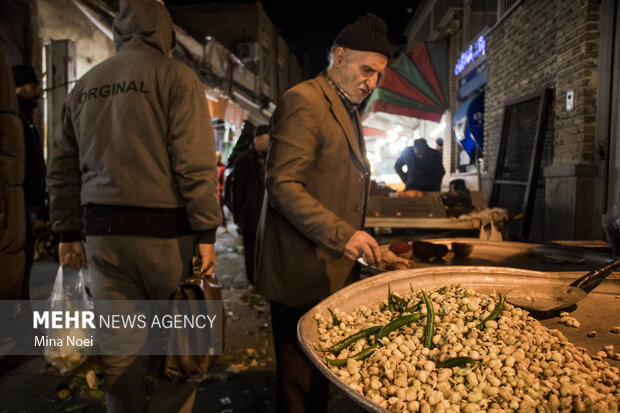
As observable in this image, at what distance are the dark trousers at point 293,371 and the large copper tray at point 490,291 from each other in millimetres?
671

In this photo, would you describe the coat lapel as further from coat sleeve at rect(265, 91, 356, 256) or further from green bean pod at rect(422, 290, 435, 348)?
green bean pod at rect(422, 290, 435, 348)

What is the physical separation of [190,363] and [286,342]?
0.56 meters

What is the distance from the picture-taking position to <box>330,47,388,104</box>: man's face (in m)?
2.28

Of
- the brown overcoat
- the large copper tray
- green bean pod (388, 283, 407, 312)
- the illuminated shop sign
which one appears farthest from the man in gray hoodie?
the illuminated shop sign

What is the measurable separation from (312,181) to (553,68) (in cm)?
678

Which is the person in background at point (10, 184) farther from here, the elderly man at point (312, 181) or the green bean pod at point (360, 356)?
the green bean pod at point (360, 356)

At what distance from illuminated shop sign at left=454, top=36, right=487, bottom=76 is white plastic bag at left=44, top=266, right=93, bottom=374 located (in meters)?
10.8

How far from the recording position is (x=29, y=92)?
4.12 m

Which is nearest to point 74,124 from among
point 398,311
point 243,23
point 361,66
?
point 361,66

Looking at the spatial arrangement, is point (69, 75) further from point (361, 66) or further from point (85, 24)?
point (361, 66)

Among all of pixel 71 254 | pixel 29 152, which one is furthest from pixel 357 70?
pixel 29 152

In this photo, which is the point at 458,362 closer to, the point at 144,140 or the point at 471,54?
the point at 144,140

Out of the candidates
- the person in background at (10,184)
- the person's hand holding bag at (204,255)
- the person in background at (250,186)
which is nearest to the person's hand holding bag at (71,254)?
the person in background at (10,184)

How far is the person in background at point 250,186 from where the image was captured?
6047mm
